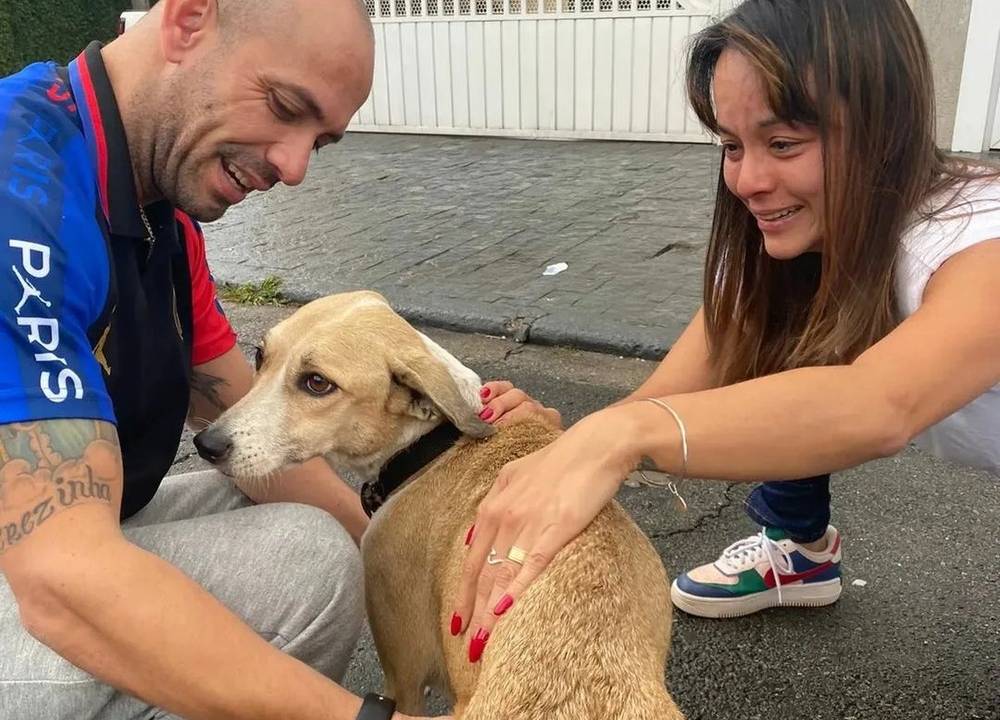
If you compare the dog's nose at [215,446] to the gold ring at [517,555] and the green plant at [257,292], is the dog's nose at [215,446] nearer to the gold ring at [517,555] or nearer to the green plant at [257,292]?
the gold ring at [517,555]

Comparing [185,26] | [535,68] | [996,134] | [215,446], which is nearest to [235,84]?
[185,26]

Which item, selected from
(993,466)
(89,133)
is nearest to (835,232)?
(993,466)

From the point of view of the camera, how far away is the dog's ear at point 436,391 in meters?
2.43

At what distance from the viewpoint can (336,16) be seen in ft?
6.54

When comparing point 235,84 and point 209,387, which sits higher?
point 235,84

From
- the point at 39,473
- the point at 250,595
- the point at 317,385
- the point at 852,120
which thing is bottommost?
the point at 250,595

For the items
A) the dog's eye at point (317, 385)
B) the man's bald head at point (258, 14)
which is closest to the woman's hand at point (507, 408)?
the dog's eye at point (317, 385)

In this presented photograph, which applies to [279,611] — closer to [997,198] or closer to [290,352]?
[290,352]

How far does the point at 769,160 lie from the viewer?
2.19m

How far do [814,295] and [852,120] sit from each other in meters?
0.64

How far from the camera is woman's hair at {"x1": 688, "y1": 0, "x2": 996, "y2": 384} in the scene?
6.71ft

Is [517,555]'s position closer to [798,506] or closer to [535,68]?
[798,506]

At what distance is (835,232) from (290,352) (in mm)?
1543

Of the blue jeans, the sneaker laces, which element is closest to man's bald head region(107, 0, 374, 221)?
the blue jeans
